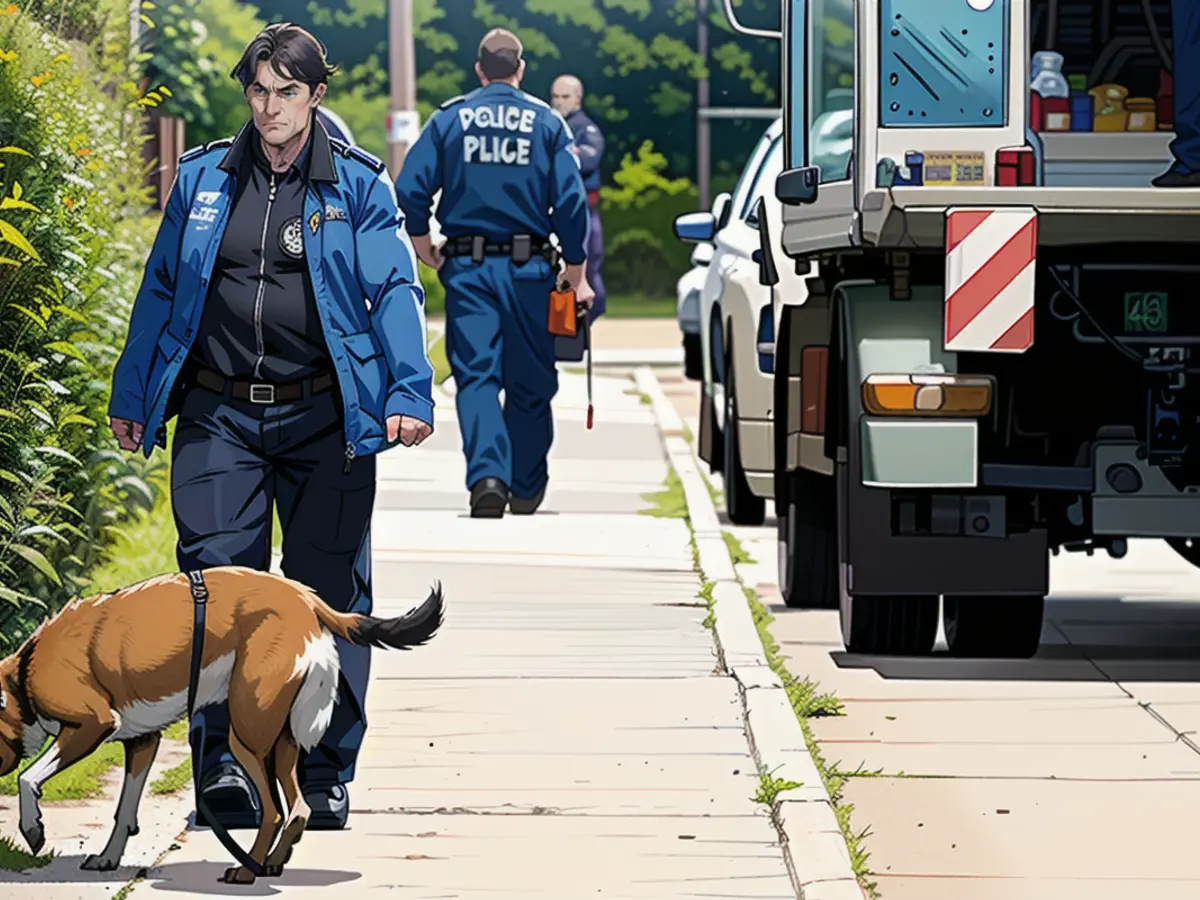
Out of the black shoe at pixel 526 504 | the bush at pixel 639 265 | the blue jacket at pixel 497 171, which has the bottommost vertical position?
the bush at pixel 639 265

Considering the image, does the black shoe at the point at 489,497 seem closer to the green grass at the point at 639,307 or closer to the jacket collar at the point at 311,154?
the jacket collar at the point at 311,154

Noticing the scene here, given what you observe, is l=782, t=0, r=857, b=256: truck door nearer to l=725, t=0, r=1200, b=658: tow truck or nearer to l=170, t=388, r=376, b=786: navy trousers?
l=725, t=0, r=1200, b=658: tow truck

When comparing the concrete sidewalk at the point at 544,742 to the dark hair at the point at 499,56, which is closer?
the concrete sidewalk at the point at 544,742

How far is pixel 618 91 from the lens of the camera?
43.2 m

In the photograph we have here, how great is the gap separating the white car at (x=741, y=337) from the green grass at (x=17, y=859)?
19.5 ft

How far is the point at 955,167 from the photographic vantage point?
9.84 metres

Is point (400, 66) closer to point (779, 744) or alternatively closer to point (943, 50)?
point (943, 50)

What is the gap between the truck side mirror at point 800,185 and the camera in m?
10.2

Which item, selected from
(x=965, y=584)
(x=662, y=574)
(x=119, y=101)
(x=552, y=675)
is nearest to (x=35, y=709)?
(x=552, y=675)

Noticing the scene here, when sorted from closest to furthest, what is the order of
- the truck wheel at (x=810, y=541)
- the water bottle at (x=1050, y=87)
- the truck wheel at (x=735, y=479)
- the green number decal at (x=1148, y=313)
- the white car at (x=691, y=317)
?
the green number decal at (x=1148, y=313) → the truck wheel at (x=810, y=541) → the water bottle at (x=1050, y=87) → the truck wheel at (x=735, y=479) → the white car at (x=691, y=317)

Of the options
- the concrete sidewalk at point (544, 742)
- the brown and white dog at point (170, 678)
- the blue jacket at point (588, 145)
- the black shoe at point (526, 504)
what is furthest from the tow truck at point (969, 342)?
the blue jacket at point (588, 145)

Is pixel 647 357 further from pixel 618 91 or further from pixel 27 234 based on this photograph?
pixel 27 234

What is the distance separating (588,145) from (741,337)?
8.72 metres

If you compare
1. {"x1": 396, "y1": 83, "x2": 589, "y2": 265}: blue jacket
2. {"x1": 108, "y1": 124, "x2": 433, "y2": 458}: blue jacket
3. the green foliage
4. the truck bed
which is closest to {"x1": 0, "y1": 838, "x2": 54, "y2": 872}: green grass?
{"x1": 108, "y1": 124, "x2": 433, "y2": 458}: blue jacket
